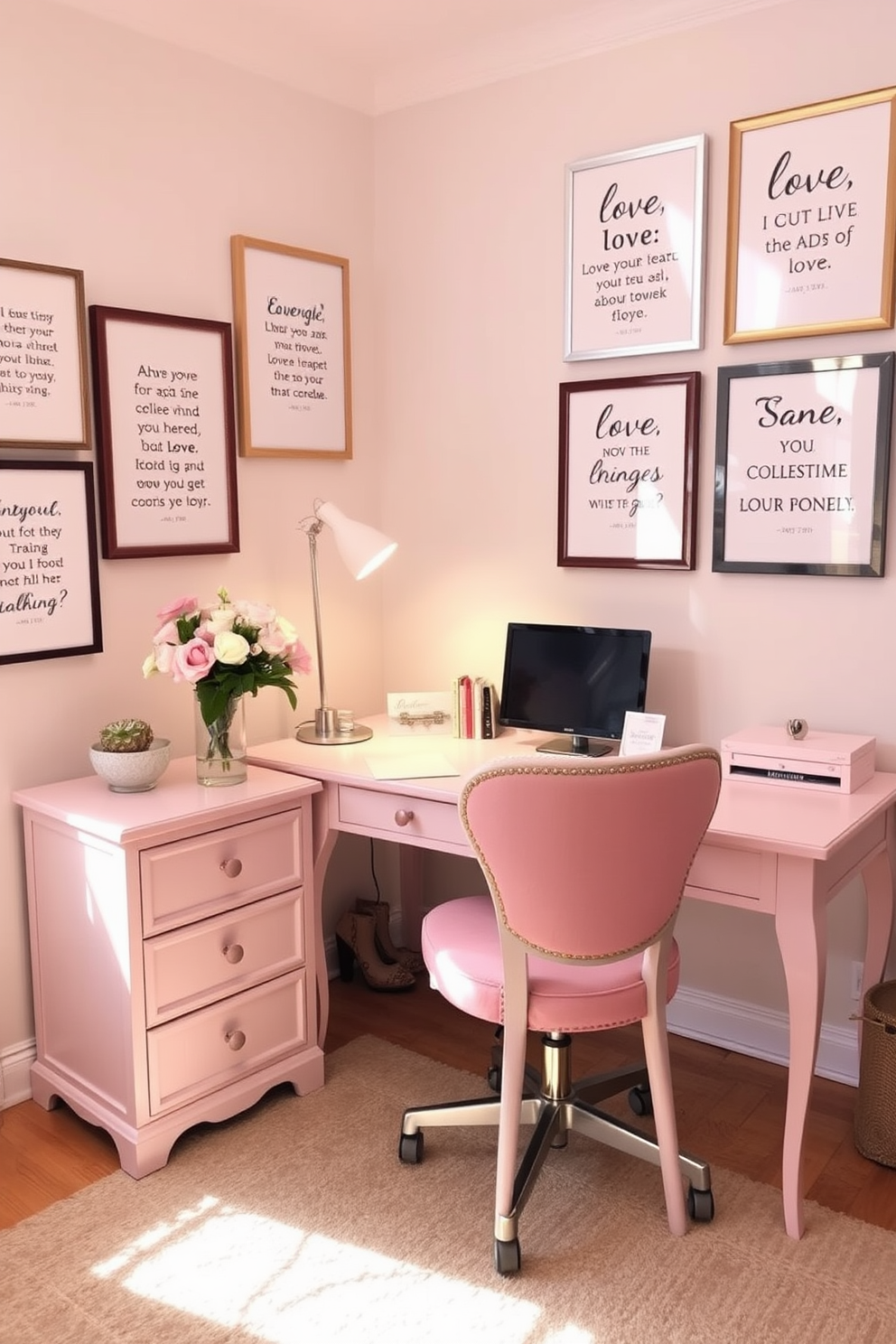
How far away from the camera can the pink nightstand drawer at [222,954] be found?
2268 mm

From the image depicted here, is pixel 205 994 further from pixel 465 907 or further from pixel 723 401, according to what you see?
pixel 723 401

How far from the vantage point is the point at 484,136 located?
2.96 meters

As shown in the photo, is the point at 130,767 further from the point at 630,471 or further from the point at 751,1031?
the point at 751,1031

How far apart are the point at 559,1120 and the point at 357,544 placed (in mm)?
1388

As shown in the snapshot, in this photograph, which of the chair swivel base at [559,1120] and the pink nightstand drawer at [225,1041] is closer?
the chair swivel base at [559,1120]

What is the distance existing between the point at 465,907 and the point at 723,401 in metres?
1.30

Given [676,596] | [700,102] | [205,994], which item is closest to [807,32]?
[700,102]

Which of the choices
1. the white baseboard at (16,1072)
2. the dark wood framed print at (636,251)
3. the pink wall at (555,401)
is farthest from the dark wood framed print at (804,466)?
the white baseboard at (16,1072)

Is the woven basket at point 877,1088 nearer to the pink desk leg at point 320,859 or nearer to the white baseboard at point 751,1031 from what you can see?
the white baseboard at point 751,1031

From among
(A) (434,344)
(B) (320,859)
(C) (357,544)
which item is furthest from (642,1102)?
(A) (434,344)

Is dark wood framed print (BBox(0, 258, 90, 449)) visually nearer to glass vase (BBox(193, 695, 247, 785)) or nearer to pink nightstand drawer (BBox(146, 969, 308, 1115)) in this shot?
glass vase (BBox(193, 695, 247, 785))

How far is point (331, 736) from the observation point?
2.87 metres

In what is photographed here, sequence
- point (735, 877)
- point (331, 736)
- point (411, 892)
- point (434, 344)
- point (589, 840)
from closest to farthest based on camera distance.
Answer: point (589, 840) < point (735, 877) < point (331, 736) < point (434, 344) < point (411, 892)

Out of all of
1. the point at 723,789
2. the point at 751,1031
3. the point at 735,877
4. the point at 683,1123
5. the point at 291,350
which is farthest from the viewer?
the point at 291,350
